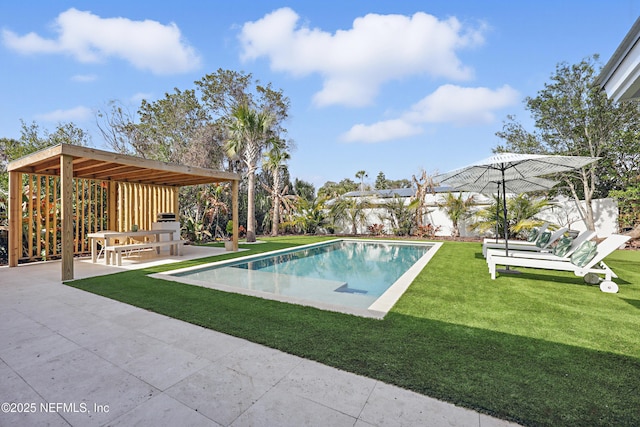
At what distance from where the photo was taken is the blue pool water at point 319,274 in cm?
614

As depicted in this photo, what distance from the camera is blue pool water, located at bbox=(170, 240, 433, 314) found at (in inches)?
242

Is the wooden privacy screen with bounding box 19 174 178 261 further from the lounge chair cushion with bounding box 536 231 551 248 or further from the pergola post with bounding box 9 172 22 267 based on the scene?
the lounge chair cushion with bounding box 536 231 551 248

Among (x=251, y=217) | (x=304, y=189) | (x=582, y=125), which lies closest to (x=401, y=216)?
(x=304, y=189)

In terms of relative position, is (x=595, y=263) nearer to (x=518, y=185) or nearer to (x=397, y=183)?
(x=518, y=185)

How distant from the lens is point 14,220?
27.6 ft

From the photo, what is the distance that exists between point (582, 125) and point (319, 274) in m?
14.9

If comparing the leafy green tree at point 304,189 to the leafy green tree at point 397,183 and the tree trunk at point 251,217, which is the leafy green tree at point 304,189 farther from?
the leafy green tree at point 397,183

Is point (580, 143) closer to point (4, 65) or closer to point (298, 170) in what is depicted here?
point (298, 170)

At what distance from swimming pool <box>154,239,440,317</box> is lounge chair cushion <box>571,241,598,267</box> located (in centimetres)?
319

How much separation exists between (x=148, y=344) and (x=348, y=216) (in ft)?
56.3

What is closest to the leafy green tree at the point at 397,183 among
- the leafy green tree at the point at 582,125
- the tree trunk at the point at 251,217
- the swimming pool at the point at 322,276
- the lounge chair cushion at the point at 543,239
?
the leafy green tree at the point at 582,125

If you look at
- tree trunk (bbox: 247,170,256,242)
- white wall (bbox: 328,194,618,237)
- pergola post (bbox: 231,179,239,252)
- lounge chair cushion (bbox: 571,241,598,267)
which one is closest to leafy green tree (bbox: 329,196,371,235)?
white wall (bbox: 328,194,618,237)

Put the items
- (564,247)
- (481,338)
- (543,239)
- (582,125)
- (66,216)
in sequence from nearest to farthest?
(481,338) < (66,216) < (564,247) < (543,239) < (582,125)

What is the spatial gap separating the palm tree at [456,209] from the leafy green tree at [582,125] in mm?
3998
